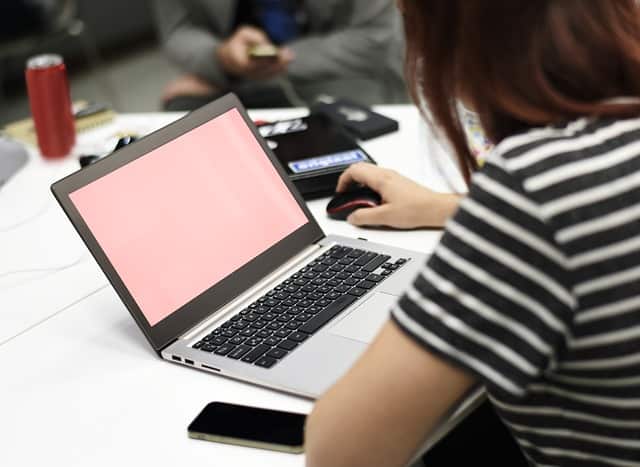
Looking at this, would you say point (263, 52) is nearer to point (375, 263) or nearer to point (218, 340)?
point (375, 263)

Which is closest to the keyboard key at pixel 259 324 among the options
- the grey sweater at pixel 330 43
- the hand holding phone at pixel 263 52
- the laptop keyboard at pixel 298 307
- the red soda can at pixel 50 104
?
the laptop keyboard at pixel 298 307

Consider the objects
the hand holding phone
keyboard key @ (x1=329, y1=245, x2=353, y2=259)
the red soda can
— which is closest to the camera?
keyboard key @ (x1=329, y1=245, x2=353, y2=259)

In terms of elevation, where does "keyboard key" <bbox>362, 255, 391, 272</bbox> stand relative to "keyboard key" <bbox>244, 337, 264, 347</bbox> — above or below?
below

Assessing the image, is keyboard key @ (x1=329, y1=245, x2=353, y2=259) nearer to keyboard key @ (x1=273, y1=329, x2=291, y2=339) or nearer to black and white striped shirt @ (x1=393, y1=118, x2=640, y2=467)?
keyboard key @ (x1=273, y1=329, x2=291, y2=339)

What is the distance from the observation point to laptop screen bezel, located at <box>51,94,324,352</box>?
3.36 ft

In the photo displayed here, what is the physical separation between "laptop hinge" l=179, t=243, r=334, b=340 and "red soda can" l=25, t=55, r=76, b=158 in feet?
2.12

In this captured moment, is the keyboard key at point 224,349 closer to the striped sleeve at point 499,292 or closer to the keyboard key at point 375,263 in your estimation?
the keyboard key at point 375,263

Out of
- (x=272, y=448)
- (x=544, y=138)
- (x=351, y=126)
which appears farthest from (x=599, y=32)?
(x=351, y=126)

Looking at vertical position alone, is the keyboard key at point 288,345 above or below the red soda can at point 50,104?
below

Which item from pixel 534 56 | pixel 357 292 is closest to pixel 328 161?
pixel 357 292

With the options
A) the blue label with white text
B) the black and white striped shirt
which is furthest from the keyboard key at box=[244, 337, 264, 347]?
the blue label with white text

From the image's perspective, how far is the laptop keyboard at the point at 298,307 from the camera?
39.6 inches

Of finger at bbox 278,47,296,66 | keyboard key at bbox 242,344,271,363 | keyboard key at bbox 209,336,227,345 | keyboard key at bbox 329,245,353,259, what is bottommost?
keyboard key at bbox 329,245,353,259

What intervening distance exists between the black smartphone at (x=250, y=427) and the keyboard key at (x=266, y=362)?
0.21 feet
